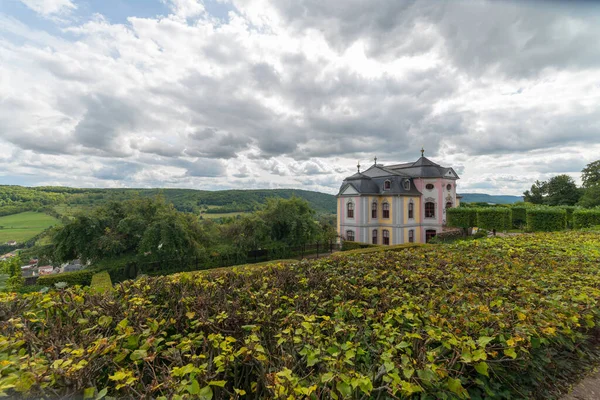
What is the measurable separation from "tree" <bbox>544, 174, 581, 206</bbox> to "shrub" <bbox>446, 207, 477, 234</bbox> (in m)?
34.6

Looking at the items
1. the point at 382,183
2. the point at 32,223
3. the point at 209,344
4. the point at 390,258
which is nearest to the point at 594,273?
the point at 390,258

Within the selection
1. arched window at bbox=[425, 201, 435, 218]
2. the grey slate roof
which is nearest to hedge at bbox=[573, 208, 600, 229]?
arched window at bbox=[425, 201, 435, 218]

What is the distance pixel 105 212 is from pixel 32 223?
21.0 m

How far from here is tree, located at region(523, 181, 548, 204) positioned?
51.1 meters

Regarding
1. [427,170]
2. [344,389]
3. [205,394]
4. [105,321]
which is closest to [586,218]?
[427,170]

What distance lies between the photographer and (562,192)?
47500mm

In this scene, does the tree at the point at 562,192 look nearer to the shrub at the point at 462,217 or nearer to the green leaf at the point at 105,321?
the shrub at the point at 462,217

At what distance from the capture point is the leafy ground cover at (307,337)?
1589 mm

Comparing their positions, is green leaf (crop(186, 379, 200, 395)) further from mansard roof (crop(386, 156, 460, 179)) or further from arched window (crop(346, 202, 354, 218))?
mansard roof (crop(386, 156, 460, 179))

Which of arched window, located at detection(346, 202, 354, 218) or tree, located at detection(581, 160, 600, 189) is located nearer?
arched window, located at detection(346, 202, 354, 218)

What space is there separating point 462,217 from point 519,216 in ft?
14.9

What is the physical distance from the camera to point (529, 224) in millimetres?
19422

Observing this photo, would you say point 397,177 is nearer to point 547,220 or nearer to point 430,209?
point 430,209

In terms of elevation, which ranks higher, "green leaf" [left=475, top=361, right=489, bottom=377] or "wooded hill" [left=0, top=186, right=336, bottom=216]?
"wooded hill" [left=0, top=186, right=336, bottom=216]
